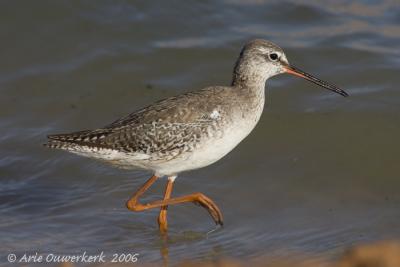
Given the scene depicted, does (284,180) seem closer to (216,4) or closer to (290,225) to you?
(290,225)

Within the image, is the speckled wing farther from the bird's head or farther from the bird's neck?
the bird's head

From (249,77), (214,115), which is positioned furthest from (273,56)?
(214,115)

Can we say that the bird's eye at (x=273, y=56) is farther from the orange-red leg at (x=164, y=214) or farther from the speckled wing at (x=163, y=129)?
the orange-red leg at (x=164, y=214)

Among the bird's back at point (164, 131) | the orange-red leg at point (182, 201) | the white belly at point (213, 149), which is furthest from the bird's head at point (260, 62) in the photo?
the orange-red leg at point (182, 201)

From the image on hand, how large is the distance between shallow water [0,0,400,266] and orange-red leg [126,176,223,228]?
250 mm

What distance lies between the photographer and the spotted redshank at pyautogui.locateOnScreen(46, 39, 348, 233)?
962 centimetres

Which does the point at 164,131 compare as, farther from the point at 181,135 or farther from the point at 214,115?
the point at 214,115

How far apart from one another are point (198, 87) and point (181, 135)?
3.99 meters

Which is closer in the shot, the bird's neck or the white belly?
the white belly

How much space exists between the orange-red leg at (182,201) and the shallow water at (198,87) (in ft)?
0.82

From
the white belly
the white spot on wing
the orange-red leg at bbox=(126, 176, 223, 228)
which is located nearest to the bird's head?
the white belly

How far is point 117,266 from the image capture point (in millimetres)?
9016

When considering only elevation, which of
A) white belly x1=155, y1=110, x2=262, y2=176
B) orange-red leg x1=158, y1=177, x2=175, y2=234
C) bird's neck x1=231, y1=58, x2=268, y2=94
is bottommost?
orange-red leg x1=158, y1=177, x2=175, y2=234

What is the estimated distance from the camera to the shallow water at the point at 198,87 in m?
9.98
